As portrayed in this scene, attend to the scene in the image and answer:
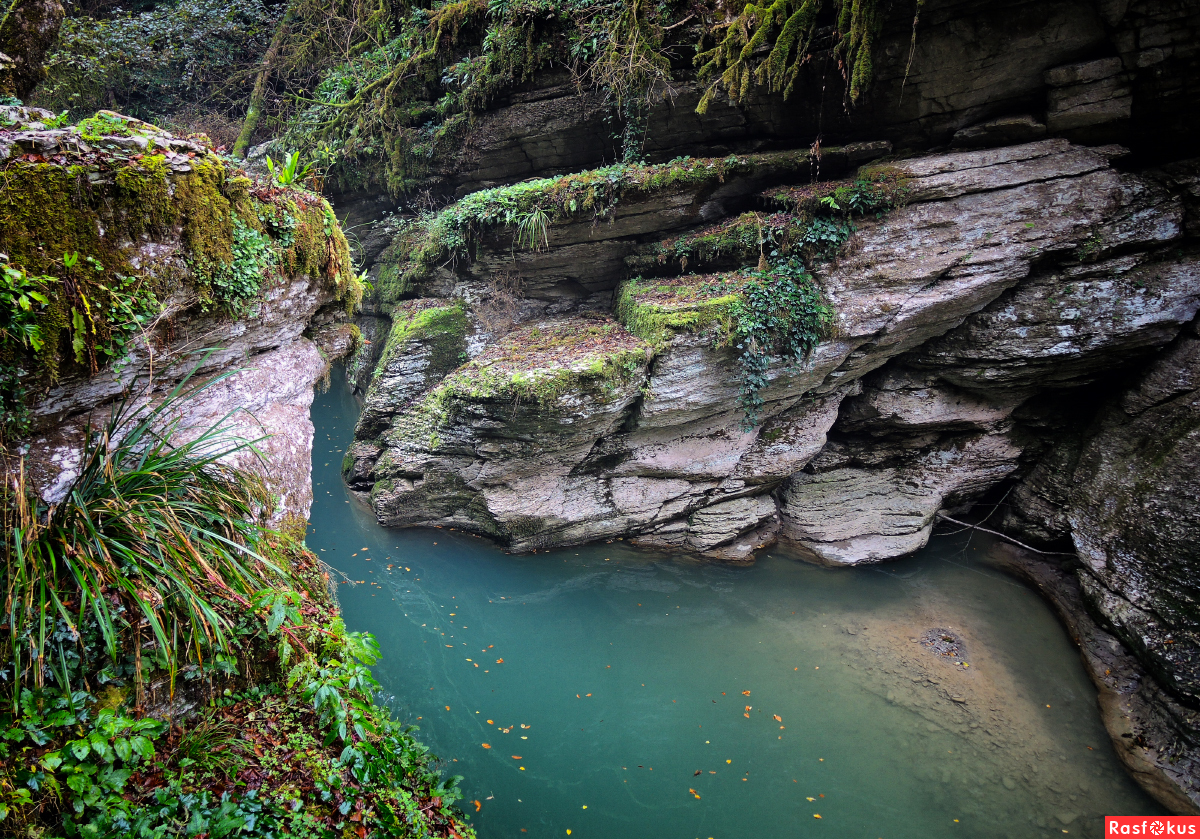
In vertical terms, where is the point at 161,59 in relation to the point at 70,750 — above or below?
above

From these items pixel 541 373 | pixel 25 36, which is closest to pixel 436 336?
pixel 541 373

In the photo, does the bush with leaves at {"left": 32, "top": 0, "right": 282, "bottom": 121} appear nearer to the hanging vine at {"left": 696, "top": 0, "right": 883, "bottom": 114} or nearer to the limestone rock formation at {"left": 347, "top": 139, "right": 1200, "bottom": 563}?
the limestone rock formation at {"left": 347, "top": 139, "right": 1200, "bottom": 563}

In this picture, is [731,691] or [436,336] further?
[436,336]

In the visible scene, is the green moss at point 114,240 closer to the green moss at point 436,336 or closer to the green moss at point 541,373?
the green moss at point 541,373

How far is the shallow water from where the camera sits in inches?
176

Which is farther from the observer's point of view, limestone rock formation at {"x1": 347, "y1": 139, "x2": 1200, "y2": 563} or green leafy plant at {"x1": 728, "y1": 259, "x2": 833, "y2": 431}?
Result: green leafy plant at {"x1": 728, "y1": 259, "x2": 833, "y2": 431}

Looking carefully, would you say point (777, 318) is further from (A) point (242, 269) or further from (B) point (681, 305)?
(A) point (242, 269)

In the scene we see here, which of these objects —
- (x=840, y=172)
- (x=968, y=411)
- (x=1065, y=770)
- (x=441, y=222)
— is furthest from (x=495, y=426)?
(x=1065, y=770)

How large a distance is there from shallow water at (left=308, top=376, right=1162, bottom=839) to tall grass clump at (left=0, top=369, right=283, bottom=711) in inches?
119

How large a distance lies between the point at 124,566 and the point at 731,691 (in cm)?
529

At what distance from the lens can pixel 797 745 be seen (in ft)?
16.4

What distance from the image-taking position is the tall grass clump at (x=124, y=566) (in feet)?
6.48

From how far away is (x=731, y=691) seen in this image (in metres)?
5.54

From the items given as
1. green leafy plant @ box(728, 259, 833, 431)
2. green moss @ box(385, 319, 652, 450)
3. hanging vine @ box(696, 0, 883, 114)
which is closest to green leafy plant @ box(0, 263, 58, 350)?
green moss @ box(385, 319, 652, 450)
